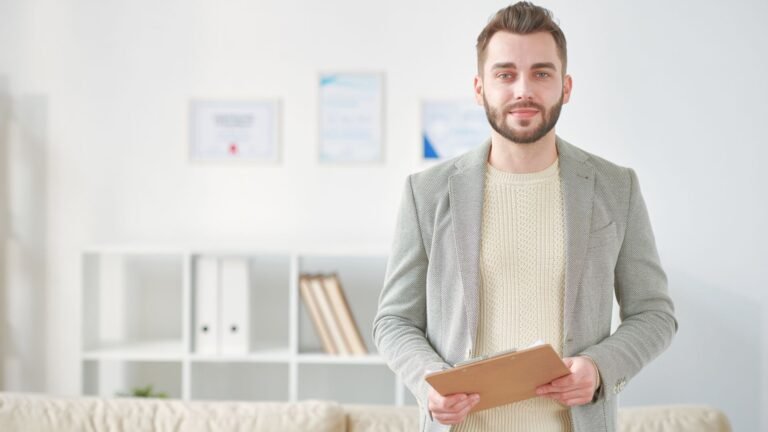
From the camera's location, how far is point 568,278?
4.97 ft

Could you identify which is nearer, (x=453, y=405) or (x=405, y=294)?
(x=453, y=405)

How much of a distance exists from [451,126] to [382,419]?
1234mm

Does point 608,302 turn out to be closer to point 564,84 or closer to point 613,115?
point 564,84

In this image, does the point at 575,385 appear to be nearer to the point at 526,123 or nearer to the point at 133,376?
the point at 526,123

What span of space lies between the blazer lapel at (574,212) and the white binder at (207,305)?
1.70 m

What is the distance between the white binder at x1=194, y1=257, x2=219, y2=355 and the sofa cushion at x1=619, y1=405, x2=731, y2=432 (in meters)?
1.40

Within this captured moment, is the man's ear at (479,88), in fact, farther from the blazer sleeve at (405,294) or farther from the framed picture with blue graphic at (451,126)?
the framed picture with blue graphic at (451,126)

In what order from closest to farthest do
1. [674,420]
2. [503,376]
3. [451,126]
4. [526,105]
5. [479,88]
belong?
[503,376]
[526,105]
[479,88]
[674,420]
[451,126]

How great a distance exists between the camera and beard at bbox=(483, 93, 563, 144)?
150cm

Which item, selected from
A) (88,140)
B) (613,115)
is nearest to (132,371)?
(88,140)

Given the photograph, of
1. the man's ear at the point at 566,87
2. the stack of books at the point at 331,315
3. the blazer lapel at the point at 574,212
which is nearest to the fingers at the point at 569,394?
the blazer lapel at the point at 574,212

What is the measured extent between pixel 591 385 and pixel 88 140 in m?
2.50

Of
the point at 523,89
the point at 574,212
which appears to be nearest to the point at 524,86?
the point at 523,89

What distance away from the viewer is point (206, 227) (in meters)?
3.33
